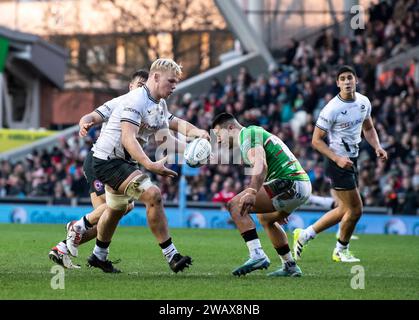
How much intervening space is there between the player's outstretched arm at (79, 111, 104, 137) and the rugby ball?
1.38 metres

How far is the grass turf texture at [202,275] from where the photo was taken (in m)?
9.73

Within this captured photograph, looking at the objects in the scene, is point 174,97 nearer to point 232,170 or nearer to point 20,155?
point 20,155

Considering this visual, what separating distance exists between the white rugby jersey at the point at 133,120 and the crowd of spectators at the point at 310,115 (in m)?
12.6

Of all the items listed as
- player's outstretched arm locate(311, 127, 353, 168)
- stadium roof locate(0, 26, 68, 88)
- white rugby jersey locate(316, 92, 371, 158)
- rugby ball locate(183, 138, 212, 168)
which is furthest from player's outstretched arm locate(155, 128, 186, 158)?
stadium roof locate(0, 26, 68, 88)

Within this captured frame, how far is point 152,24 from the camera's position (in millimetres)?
42844

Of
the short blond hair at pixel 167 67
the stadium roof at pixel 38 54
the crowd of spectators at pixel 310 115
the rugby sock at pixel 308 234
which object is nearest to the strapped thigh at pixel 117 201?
the short blond hair at pixel 167 67

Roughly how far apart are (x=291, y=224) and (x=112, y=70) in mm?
22858

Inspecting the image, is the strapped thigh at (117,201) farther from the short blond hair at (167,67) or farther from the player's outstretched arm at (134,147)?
the short blond hair at (167,67)

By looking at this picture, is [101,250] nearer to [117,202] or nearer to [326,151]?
[117,202]

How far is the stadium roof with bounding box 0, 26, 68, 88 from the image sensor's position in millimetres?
40188

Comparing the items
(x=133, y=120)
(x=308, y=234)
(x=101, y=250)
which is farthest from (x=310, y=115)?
(x=133, y=120)

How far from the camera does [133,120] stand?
11.1m

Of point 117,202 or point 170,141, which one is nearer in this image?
point 117,202

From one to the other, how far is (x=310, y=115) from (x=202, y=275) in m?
17.6
